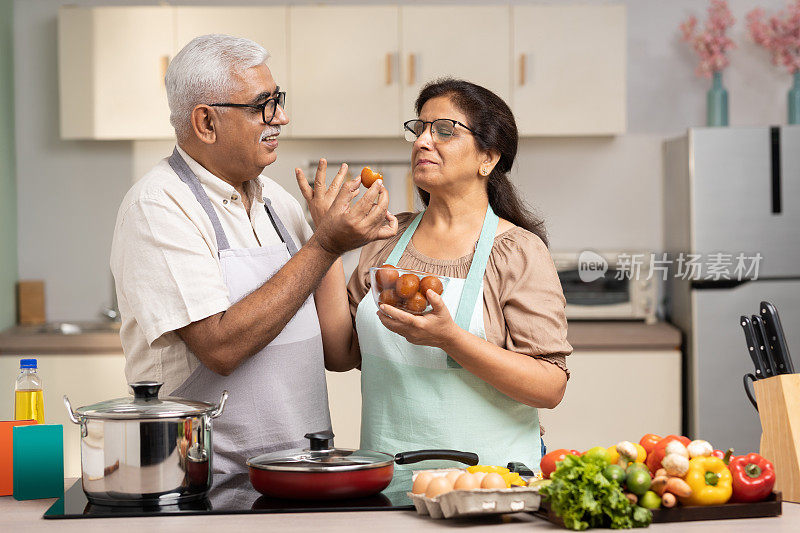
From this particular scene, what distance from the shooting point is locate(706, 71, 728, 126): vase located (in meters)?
3.86

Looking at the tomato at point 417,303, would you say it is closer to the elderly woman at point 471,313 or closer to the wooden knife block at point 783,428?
the elderly woman at point 471,313

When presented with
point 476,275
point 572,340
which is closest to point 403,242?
point 476,275

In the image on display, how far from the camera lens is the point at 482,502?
125 centimetres

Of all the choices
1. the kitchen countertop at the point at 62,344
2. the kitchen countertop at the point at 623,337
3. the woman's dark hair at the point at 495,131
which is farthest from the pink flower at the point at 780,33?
the kitchen countertop at the point at 62,344

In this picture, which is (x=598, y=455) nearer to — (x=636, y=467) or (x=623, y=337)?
(x=636, y=467)

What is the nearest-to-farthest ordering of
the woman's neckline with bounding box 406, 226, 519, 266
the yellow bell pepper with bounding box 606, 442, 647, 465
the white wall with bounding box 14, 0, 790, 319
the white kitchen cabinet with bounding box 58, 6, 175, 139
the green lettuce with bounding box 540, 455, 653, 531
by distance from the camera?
the green lettuce with bounding box 540, 455, 653, 531, the yellow bell pepper with bounding box 606, 442, 647, 465, the woman's neckline with bounding box 406, 226, 519, 266, the white kitchen cabinet with bounding box 58, 6, 175, 139, the white wall with bounding box 14, 0, 790, 319

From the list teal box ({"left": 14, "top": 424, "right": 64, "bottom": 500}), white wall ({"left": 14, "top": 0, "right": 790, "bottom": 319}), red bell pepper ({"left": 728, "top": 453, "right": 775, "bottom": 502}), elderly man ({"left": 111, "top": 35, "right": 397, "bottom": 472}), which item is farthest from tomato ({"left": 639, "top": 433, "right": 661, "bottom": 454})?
white wall ({"left": 14, "top": 0, "right": 790, "bottom": 319})

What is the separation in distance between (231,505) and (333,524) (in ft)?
0.64

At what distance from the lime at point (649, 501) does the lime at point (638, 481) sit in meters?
0.01

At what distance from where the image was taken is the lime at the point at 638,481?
1.25m

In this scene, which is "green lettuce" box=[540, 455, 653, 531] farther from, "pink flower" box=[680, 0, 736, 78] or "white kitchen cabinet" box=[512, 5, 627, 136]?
"pink flower" box=[680, 0, 736, 78]

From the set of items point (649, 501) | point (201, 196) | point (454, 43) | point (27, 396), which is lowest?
point (649, 501)

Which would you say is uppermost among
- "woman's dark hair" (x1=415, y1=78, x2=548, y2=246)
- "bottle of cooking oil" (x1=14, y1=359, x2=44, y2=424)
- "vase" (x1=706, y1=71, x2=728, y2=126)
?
"vase" (x1=706, y1=71, x2=728, y2=126)

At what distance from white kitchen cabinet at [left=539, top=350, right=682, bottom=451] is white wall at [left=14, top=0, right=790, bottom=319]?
2.49 feet
